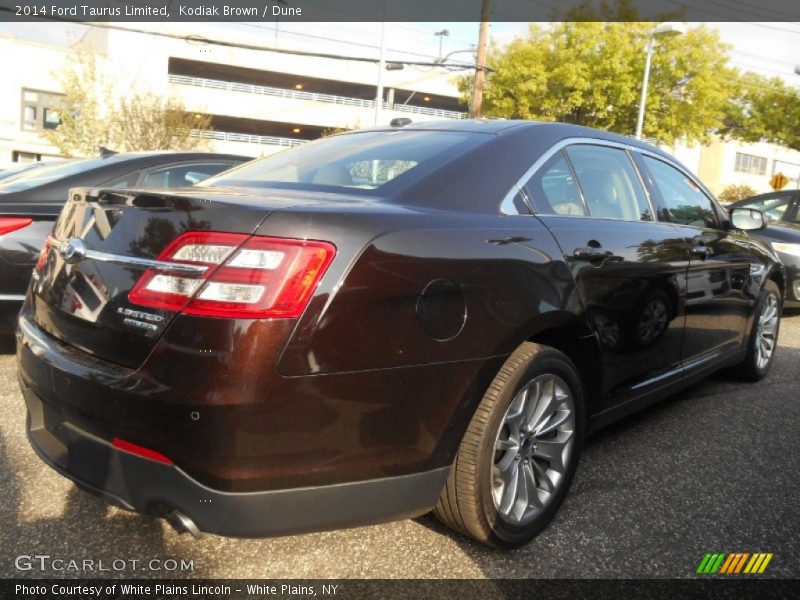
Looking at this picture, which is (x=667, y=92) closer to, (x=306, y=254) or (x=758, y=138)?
(x=758, y=138)

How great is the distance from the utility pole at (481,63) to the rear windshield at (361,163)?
14795 millimetres

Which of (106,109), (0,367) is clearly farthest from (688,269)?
(106,109)

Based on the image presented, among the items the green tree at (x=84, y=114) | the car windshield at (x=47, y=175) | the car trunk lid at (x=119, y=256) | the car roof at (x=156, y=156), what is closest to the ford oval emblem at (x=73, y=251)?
the car trunk lid at (x=119, y=256)

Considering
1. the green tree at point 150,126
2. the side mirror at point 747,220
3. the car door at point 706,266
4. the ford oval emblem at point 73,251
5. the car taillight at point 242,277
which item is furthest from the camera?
the green tree at point 150,126

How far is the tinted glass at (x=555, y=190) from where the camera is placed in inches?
99.0

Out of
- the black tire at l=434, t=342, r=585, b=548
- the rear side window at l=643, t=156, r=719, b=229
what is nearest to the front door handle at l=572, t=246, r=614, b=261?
the black tire at l=434, t=342, r=585, b=548

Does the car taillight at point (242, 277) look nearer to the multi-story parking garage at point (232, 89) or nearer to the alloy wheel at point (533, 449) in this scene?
the alloy wheel at point (533, 449)

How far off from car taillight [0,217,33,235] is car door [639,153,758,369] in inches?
140

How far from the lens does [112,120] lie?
22766 mm

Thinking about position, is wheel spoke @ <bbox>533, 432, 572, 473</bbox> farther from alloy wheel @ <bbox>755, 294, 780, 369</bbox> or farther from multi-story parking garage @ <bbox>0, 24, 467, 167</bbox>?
multi-story parking garage @ <bbox>0, 24, 467, 167</bbox>

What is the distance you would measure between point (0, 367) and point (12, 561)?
246cm

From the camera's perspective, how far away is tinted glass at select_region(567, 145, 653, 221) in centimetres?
287

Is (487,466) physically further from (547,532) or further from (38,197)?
(38,197)

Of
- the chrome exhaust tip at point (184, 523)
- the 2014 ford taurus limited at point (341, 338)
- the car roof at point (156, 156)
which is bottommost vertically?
the chrome exhaust tip at point (184, 523)
